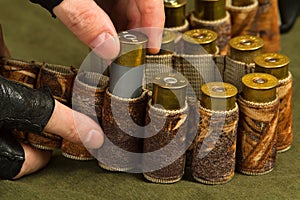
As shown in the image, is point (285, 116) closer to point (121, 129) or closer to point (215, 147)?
point (215, 147)

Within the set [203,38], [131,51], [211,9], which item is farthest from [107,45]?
[211,9]

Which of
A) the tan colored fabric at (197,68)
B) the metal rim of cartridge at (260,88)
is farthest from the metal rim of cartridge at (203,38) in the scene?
the metal rim of cartridge at (260,88)

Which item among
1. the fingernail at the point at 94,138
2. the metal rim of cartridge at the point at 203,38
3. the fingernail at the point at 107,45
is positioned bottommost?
the fingernail at the point at 94,138

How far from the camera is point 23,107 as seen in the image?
147 cm

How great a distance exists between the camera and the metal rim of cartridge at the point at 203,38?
1638mm

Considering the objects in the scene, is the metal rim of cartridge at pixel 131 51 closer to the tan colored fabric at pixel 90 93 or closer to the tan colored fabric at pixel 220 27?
the tan colored fabric at pixel 90 93

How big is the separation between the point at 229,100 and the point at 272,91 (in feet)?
0.32

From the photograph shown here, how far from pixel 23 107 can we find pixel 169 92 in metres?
0.30

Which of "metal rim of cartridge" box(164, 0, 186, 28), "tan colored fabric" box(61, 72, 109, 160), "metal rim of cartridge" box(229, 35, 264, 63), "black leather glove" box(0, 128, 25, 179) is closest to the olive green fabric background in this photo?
"black leather glove" box(0, 128, 25, 179)

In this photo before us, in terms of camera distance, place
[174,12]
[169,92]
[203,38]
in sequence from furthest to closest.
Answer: [174,12], [203,38], [169,92]

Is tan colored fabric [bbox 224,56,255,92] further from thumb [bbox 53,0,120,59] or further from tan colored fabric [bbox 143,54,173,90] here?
thumb [bbox 53,0,120,59]

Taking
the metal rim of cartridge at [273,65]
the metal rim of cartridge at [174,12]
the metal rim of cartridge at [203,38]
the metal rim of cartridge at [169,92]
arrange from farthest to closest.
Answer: the metal rim of cartridge at [174,12] → the metal rim of cartridge at [203,38] → the metal rim of cartridge at [273,65] → the metal rim of cartridge at [169,92]

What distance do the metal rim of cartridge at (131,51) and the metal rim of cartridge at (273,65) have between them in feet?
0.82

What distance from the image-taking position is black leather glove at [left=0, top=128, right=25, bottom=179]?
4.99 feet
